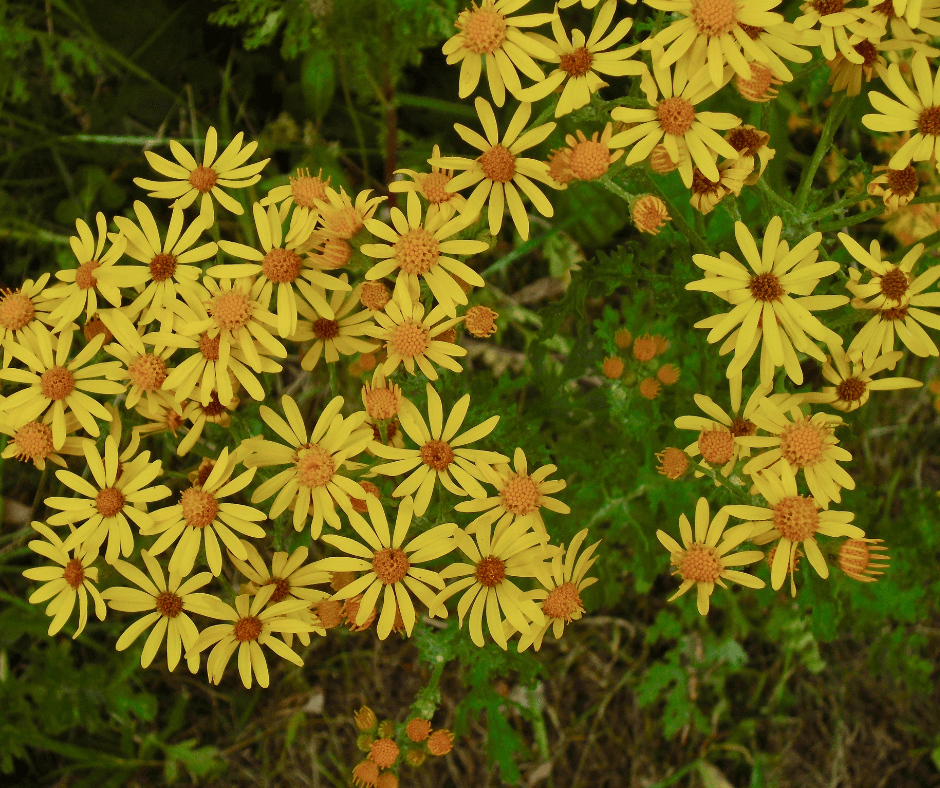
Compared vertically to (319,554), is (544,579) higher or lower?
lower

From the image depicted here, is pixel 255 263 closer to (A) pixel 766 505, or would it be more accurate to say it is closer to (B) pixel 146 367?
(B) pixel 146 367

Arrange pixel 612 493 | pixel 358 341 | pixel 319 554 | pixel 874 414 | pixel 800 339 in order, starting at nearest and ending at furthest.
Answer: pixel 800 339, pixel 358 341, pixel 612 493, pixel 319 554, pixel 874 414

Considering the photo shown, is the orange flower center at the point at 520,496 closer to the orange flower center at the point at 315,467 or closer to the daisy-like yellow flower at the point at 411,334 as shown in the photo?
the daisy-like yellow flower at the point at 411,334

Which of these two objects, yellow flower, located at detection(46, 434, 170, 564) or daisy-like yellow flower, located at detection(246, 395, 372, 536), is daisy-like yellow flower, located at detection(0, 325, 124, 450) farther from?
daisy-like yellow flower, located at detection(246, 395, 372, 536)

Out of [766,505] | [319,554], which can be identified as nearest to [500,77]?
[766,505]

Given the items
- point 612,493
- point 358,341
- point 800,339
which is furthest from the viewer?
point 612,493

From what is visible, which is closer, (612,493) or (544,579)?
(544,579)

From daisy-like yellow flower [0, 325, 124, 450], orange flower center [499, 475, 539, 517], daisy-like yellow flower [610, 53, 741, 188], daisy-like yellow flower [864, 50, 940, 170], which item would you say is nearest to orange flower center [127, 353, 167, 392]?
daisy-like yellow flower [0, 325, 124, 450]

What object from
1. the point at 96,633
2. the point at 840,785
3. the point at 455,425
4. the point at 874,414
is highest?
the point at 874,414

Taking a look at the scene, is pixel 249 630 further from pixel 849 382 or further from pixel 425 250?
pixel 849 382
